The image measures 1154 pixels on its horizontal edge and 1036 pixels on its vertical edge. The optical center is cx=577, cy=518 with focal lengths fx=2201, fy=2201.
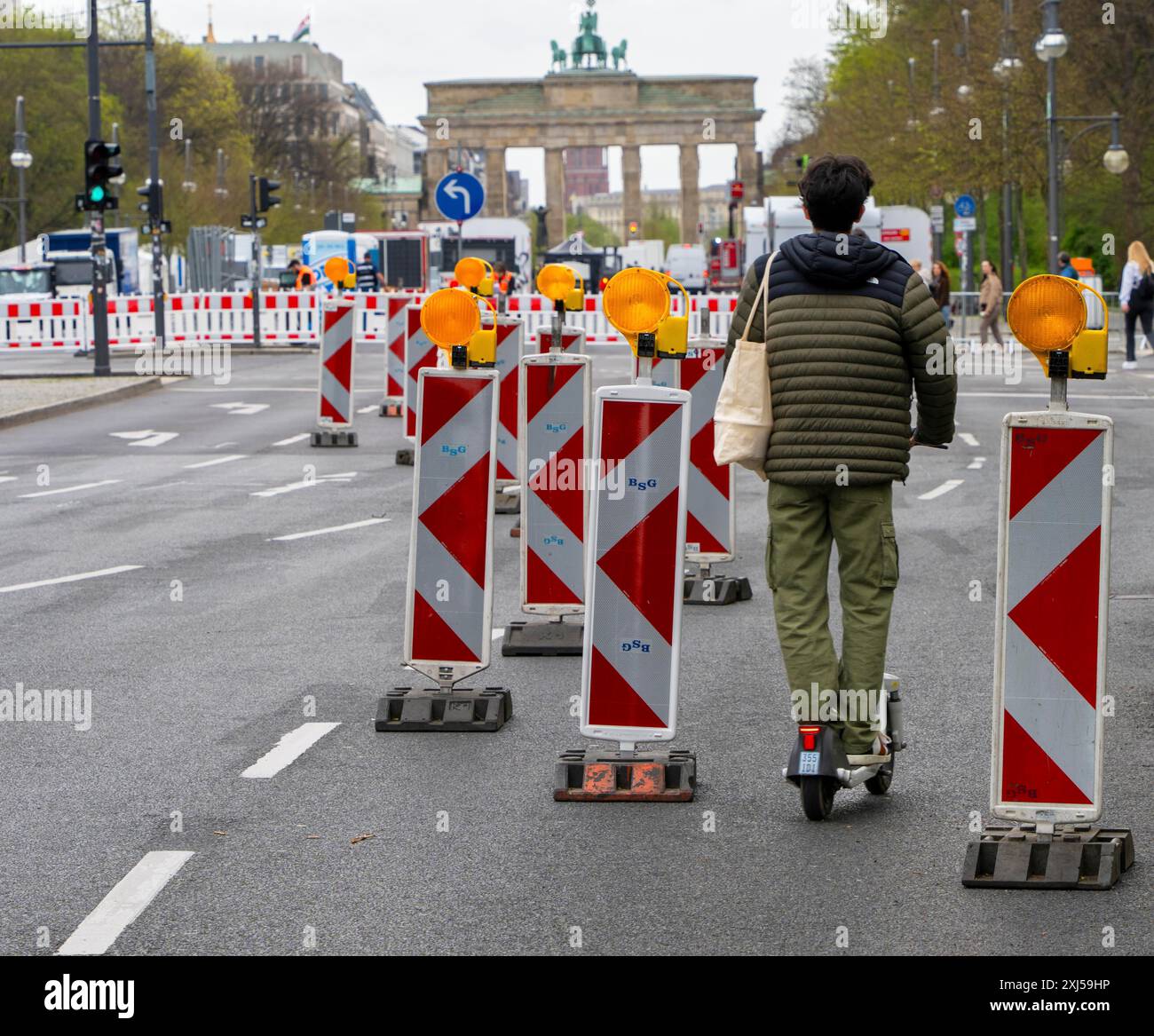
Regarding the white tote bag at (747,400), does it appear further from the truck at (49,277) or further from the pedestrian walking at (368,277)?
the pedestrian walking at (368,277)

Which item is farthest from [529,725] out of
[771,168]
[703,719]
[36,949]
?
[771,168]

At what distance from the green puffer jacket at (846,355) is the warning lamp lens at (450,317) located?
1573mm

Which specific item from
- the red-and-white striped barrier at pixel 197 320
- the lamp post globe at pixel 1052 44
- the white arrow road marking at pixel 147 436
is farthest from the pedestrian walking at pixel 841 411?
the red-and-white striped barrier at pixel 197 320

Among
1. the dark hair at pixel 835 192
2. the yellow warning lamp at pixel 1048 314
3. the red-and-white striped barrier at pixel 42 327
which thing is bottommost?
the red-and-white striped barrier at pixel 42 327

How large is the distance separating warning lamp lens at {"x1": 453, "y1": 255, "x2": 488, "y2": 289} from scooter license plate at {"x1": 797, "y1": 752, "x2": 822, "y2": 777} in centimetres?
898

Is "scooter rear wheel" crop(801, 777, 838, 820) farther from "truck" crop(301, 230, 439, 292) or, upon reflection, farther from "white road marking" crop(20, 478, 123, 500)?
"truck" crop(301, 230, 439, 292)

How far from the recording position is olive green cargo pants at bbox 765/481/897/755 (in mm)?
6504

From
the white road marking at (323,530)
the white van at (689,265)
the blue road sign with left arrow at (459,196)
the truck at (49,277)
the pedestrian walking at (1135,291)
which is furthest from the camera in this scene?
the white van at (689,265)

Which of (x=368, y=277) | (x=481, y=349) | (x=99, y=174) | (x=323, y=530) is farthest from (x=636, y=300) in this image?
(x=368, y=277)

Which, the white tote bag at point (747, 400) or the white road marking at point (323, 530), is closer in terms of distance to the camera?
the white tote bag at point (747, 400)

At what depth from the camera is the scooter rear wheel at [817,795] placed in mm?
6402

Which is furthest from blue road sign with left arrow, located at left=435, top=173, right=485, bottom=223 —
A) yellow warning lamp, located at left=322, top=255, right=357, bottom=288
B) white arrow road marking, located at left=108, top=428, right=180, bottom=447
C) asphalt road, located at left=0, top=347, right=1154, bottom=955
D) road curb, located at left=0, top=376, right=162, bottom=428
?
asphalt road, located at left=0, top=347, right=1154, bottom=955

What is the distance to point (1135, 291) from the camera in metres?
31.4
